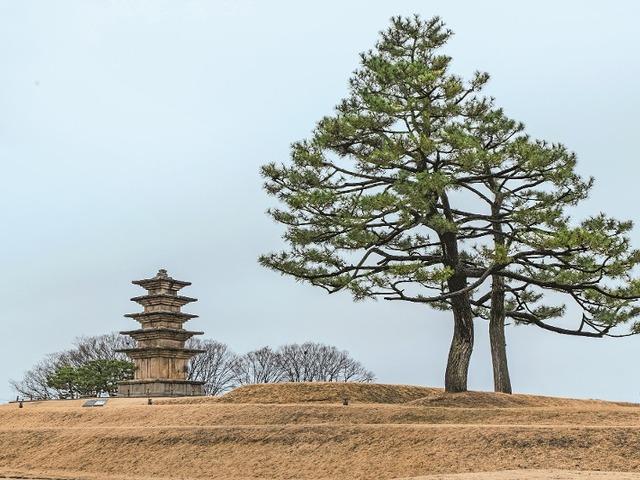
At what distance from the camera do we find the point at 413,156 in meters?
29.8

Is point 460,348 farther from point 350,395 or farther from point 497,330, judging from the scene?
point 497,330

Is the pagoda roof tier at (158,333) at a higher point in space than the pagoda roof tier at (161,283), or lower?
lower

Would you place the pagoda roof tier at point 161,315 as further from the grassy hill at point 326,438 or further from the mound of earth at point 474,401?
the mound of earth at point 474,401

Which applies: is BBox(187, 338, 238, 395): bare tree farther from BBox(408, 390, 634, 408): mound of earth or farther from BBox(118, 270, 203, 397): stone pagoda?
BBox(408, 390, 634, 408): mound of earth

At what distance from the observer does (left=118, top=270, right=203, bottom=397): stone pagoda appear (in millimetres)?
53000

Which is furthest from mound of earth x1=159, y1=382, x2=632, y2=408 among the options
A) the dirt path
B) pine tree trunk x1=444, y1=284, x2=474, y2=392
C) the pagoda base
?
the pagoda base

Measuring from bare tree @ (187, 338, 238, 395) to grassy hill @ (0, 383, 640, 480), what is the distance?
45794mm

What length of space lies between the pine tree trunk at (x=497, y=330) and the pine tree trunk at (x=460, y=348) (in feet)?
12.1

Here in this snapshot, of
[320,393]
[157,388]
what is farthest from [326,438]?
[157,388]

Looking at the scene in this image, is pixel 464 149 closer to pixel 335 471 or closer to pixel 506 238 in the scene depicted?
pixel 506 238

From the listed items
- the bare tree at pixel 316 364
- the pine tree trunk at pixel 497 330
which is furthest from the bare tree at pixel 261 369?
the pine tree trunk at pixel 497 330

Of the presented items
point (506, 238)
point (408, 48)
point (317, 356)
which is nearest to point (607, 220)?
point (506, 238)

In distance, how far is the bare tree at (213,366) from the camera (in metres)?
79.1

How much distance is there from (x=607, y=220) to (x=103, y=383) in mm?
42941
